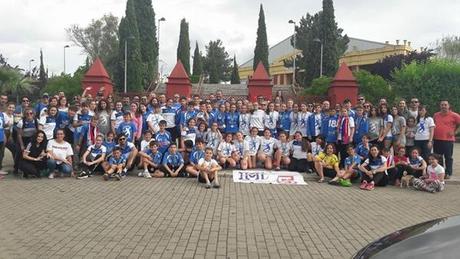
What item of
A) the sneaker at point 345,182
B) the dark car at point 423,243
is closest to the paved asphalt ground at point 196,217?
the sneaker at point 345,182

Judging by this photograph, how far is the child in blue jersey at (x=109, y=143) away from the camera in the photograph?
11.0 meters

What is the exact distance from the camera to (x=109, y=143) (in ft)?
36.6

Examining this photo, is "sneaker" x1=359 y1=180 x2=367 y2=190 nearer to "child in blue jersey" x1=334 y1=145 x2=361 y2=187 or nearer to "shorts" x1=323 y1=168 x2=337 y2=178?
"child in blue jersey" x1=334 y1=145 x2=361 y2=187

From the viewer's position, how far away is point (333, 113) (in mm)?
11734

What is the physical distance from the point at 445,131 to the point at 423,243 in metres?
9.06

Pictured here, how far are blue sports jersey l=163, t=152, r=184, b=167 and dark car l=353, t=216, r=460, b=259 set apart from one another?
26.5ft

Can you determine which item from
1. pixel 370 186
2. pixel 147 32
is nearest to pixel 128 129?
pixel 370 186

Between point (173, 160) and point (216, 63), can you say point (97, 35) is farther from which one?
point (173, 160)

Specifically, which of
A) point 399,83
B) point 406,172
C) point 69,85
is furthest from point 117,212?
point 69,85

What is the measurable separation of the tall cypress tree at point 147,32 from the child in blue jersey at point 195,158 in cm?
3335

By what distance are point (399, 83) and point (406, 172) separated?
1599cm

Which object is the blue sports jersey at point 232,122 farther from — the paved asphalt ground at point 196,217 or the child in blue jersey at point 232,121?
the paved asphalt ground at point 196,217

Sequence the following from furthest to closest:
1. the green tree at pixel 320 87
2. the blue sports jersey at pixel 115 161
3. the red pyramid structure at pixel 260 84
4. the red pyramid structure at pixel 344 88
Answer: the green tree at pixel 320 87 < the red pyramid structure at pixel 260 84 < the red pyramid structure at pixel 344 88 < the blue sports jersey at pixel 115 161

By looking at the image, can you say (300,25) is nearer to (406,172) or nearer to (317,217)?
(406,172)
